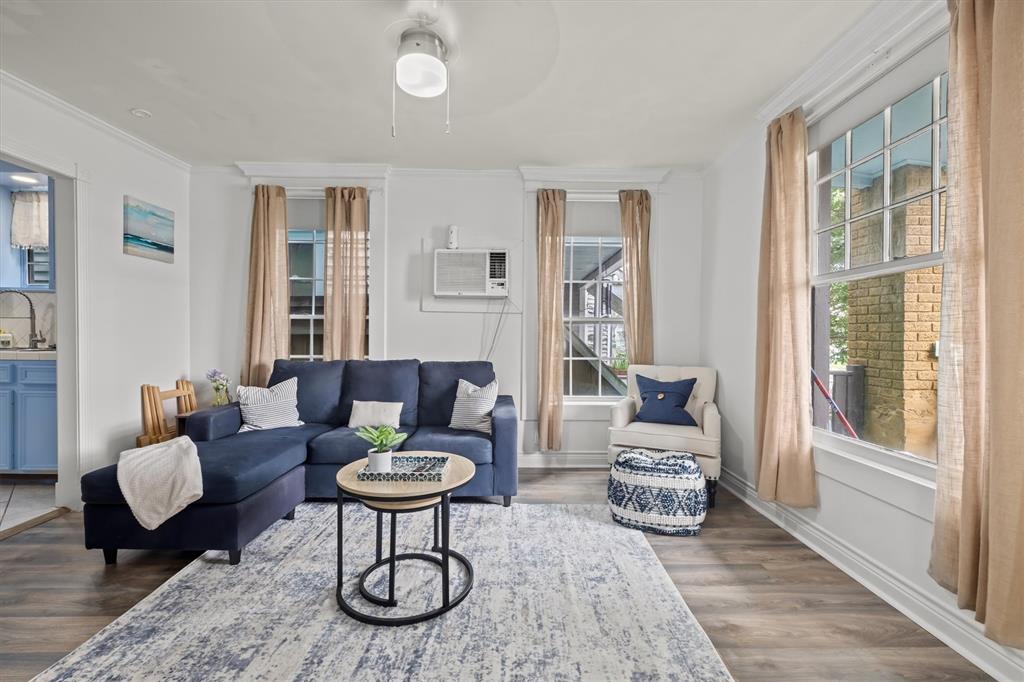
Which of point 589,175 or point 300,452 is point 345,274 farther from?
point 589,175

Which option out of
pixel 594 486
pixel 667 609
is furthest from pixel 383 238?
pixel 667 609

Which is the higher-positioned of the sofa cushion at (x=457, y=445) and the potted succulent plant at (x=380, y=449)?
the potted succulent plant at (x=380, y=449)

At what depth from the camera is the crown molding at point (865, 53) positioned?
1.94 metres

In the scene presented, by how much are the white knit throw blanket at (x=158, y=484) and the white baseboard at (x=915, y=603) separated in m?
3.28

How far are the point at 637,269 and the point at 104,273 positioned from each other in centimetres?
421

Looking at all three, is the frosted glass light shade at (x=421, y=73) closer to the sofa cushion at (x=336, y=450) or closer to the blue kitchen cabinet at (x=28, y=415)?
the sofa cushion at (x=336, y=450)

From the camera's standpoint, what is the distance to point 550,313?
413cm

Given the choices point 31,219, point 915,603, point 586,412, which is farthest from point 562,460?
point 31,219

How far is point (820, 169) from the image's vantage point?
9.12 feet

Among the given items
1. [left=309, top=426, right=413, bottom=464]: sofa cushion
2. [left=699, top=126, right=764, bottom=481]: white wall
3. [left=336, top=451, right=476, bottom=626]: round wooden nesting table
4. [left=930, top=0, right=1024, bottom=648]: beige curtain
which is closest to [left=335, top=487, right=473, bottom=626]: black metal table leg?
[left=336, top=451, right=476, bottom=626]: round wooden nesting table

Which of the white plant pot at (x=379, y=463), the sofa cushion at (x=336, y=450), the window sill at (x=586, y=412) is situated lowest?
the sofa cushion at (x=336, y=450)

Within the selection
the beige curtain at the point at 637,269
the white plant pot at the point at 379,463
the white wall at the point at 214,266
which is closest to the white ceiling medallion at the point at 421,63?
the white plant pot at the point at 379,463

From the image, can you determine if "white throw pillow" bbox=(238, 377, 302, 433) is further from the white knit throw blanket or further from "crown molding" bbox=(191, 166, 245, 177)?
"crown molding" bbox=(191, 166, 245, 177)

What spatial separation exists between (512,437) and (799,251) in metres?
2.12
